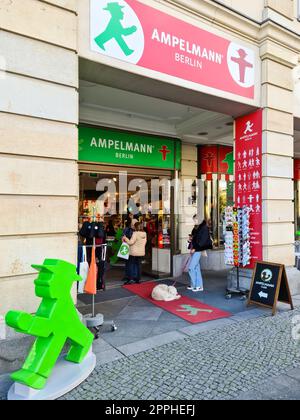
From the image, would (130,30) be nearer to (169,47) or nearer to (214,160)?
(169,47)

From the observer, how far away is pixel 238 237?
22.5 ft

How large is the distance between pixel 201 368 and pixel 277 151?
509 centimetres

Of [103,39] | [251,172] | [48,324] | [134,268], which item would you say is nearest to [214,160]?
[251,172]

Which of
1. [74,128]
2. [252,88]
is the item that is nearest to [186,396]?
[74,128]

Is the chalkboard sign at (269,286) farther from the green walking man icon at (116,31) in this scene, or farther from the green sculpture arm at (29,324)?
the green walking man icon at (116,31)

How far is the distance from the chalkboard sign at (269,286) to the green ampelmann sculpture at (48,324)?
367 cm

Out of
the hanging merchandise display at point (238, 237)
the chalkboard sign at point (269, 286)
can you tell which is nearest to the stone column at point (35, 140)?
the chalkboard sign at point (269, 286)

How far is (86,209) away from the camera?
33.1 feet

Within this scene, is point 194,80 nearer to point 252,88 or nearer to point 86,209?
point 252,88

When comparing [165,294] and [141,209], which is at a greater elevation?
[141,209]

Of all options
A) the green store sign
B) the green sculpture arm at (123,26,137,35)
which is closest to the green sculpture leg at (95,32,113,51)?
the green sculpture arm at (123,26,137,35)

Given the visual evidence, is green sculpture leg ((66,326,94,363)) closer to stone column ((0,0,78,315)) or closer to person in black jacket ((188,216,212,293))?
stone column ((0,0,78,315))

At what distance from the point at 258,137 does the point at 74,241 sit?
15.6 ft

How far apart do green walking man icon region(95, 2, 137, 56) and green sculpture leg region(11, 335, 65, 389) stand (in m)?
4.21
